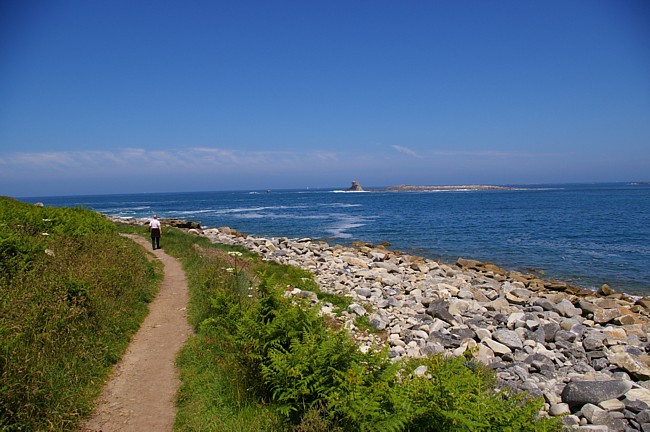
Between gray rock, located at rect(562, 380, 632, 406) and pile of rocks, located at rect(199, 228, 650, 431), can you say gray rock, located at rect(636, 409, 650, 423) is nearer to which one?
pile of rocks, located at rect(199, 228, 650, 431)

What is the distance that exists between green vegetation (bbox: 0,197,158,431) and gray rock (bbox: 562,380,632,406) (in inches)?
341

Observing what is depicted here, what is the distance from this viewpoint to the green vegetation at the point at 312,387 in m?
4.47

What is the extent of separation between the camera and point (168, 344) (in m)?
9.08

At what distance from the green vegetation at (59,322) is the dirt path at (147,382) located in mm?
252

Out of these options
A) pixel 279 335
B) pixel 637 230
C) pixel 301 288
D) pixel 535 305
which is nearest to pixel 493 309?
pixel 535 305

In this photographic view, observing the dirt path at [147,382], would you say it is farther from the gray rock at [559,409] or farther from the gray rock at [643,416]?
the gray rock at [643,416]

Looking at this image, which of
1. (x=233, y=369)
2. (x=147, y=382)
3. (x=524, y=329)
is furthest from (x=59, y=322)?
(x=524, y=329)

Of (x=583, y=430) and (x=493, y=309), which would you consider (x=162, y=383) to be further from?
(x=493, y=309)

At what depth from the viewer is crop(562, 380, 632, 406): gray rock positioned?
7500 millimetres

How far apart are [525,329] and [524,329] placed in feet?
0.21

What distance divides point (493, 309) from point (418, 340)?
17.4ft

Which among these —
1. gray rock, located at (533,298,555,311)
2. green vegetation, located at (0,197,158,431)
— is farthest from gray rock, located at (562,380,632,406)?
green vegetation, located at (0,197,158,431)

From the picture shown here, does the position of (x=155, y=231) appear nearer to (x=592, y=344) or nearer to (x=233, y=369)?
(x=233, y=369)

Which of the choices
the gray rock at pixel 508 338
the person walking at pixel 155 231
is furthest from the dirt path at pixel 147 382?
the person walking at pixel 155 231
